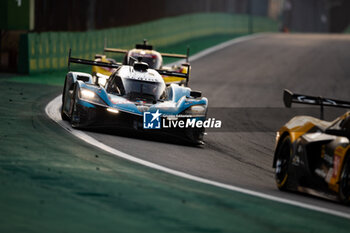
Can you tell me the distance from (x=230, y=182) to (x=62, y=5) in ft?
114

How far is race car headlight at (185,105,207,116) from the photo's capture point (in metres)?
13.7

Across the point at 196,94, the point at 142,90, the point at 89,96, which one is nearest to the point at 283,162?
the point at 196,94

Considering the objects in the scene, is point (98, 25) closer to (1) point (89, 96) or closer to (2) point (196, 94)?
(2) point (196, 94)

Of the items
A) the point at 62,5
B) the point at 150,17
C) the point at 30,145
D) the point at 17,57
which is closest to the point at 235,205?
the point at 30,145

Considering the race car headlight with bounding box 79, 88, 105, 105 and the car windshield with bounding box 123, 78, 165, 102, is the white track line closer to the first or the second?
the race car headlight with bounding box 79, 88, 105, 105

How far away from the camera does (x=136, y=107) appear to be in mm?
13453

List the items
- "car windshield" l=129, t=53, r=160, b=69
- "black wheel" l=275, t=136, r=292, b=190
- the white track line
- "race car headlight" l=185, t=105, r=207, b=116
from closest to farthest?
1. the white track line
2. "black wheel" l=275, t=136, r=292, b=190
3. "race car headlight" l=185, t=105, r=207, b=116
4. "car windshield" l=129, t=53, r=160, b=69

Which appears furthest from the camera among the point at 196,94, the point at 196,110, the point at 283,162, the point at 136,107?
the point at 196,94

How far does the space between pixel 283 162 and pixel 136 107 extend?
397cm

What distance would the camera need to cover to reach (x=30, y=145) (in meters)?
10.7

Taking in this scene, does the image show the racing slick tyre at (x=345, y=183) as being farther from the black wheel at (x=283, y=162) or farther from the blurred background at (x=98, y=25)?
the blurred background at (x=98, y=25)

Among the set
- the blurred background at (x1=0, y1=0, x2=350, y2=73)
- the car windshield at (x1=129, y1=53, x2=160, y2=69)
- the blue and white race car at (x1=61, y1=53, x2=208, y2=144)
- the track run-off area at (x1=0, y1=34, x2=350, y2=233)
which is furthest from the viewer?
the blurred background at (x1=0, y1=0, x2=350, y2=73)

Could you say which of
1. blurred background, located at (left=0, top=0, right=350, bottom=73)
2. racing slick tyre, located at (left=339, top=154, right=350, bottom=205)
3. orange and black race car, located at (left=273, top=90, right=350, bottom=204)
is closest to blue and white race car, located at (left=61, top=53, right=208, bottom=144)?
orange and black race car, located at (left=273, top=90, right=350, bottom=204)

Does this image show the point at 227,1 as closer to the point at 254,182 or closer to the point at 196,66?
the point at 196,66
